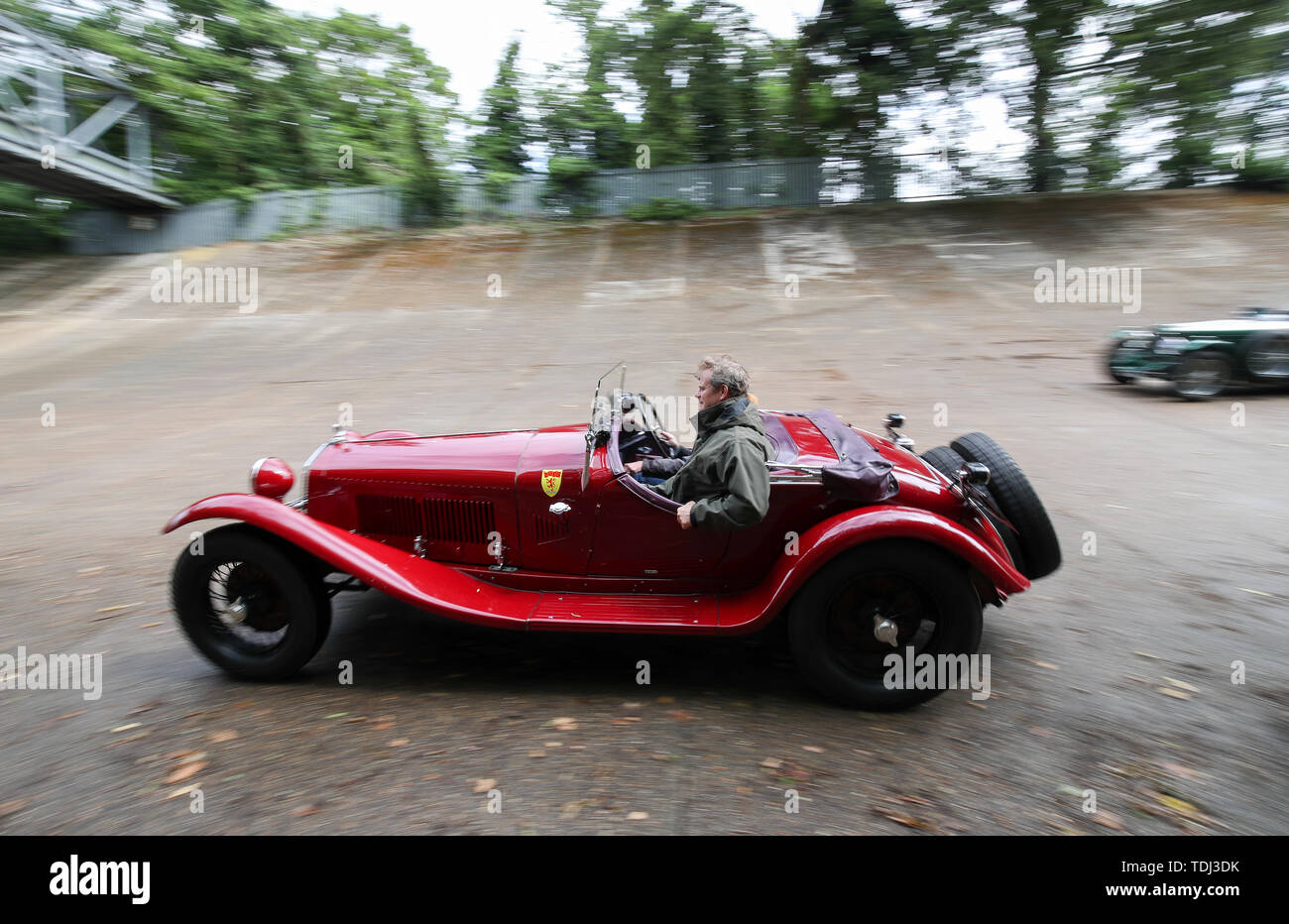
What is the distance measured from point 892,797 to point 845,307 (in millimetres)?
15159

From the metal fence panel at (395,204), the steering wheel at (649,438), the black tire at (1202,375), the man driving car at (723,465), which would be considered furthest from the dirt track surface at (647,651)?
the metal fence panel at (395,204)

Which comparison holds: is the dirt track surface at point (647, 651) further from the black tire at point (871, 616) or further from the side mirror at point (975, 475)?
the side mirror at point (975, 475)

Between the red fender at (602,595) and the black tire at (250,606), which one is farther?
the black tire at (250,606)

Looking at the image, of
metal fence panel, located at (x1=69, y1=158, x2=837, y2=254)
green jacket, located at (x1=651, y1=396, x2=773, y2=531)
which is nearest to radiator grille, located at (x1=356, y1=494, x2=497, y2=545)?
green jacket, located at (x1=651, y1=396, x2=773, y2=531)

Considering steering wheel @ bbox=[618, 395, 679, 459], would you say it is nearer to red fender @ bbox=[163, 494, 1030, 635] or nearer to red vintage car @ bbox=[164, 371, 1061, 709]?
red vintage car @ bbox=[164, 371, 1061, 709]

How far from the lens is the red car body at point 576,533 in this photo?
12.4 ft

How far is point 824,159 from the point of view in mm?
26828

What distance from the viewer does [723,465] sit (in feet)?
12.3

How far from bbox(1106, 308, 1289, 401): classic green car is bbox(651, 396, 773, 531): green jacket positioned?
9466mm

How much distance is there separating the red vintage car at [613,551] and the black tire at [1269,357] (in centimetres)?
889

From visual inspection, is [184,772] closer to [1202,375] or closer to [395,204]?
[1202,375]

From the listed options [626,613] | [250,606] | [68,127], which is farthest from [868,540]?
[68,127]
